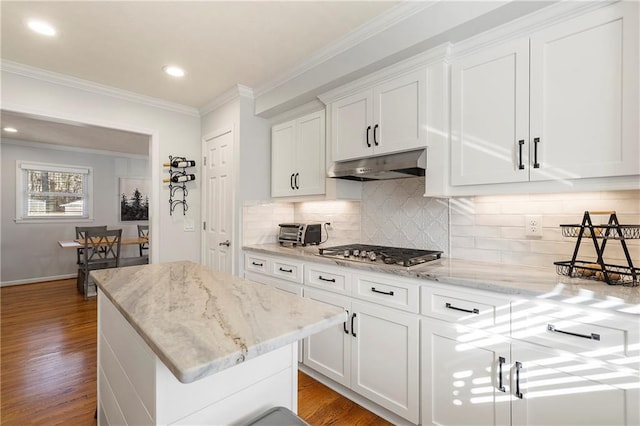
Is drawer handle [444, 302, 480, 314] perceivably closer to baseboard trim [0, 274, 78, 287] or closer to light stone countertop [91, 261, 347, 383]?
light stone countertop [91, 261, 347, 383]

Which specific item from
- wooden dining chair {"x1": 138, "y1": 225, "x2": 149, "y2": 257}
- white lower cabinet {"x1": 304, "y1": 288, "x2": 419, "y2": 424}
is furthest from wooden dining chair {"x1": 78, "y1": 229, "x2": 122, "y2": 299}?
white lower cabinet {"x1": 304, "y1": 288, "x2": 419, "y2": 424}

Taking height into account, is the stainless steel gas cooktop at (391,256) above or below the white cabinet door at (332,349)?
above

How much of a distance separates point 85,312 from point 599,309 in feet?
16.3

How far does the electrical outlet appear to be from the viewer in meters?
1.85

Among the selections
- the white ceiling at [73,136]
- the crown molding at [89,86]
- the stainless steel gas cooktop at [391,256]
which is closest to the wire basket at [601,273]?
the stainless steel gas cooktop at [391,256]

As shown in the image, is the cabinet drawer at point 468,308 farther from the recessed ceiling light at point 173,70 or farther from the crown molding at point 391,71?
the recessed ceiling light at point 173,70

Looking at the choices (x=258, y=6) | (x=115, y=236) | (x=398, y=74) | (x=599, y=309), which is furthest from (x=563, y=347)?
Result: (x=115, y=236)

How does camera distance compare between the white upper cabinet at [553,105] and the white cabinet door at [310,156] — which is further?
the white cabinet door at [310,156]

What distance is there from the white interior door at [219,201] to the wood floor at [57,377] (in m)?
1.36

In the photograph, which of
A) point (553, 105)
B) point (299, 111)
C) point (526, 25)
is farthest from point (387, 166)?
point (299, 111)

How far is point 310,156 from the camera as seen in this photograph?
2.84 metres

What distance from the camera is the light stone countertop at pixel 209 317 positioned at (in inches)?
28.7

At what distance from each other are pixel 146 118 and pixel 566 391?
3.96 metres

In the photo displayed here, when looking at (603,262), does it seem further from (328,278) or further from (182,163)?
(182,163)
